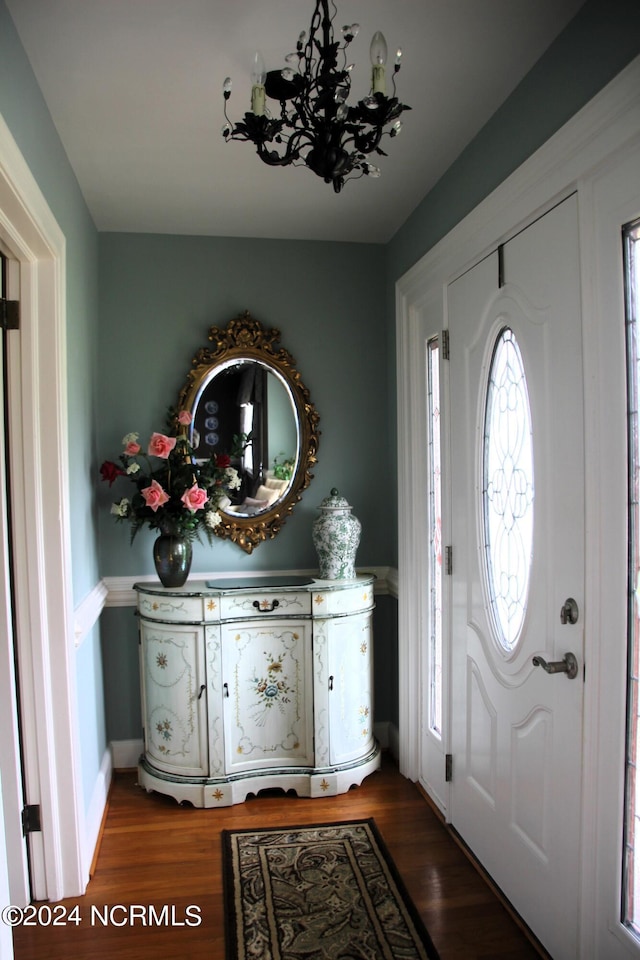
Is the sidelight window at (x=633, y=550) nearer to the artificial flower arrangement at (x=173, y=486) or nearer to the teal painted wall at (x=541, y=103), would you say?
the teal painted wall at (x=541, y=103)

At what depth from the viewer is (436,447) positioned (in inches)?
112

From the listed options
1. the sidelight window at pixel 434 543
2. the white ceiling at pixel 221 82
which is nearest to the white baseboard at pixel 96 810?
the sidelight window at pixel 434 543

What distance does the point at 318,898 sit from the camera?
87.4 inches

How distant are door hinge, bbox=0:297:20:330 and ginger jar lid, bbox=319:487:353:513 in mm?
1486

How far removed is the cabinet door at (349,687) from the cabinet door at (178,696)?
0.55m

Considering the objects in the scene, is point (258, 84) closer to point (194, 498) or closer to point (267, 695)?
point (194, 498)

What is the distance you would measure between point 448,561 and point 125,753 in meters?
1.81

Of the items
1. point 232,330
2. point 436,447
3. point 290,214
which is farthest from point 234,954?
point 290,214

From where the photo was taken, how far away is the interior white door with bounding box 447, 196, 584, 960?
1.78 m

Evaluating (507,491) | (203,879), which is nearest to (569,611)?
(507,491)

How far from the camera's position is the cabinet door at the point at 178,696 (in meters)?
2.88

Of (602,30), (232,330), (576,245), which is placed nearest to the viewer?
(602,30)

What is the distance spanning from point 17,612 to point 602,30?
7.30ft

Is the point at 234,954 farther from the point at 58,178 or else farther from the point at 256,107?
the point at 58,178
